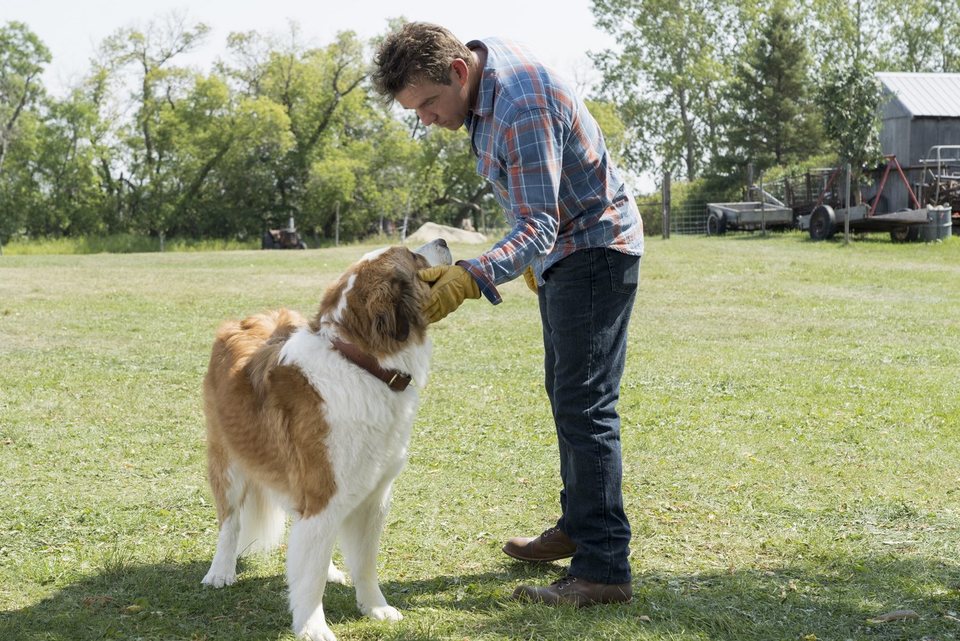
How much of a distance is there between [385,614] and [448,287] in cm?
153

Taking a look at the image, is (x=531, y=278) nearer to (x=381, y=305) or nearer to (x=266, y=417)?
(x=381, y=305)

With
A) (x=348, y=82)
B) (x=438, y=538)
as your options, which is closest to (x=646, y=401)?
(x=438, y=538)

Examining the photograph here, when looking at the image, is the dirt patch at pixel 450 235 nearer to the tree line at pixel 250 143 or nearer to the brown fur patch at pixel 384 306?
the tree line at pixel 250 143

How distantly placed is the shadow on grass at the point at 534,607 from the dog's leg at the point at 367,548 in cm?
10

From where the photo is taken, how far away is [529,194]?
11.5 feet

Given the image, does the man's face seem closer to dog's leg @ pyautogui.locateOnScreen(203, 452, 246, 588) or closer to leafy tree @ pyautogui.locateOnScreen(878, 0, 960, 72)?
dog's leg @ pyautogui.locateOnScreen(203, 452, 246, 588)

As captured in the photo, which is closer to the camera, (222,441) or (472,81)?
(472,81)

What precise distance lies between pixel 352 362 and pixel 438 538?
5.34 ft

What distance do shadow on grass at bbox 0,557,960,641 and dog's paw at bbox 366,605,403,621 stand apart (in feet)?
0.19

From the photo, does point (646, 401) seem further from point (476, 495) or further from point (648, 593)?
point (648, 593)

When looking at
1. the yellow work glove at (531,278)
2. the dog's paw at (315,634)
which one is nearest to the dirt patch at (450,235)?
the yellow work glove at (531,278)

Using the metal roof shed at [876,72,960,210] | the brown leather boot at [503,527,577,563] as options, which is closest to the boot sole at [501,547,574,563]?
the brown leather boot at [503,527,577,563]

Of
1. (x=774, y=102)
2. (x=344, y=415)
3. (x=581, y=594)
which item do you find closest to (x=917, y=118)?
(x=774, y=102)

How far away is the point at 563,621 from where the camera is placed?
3816 millimetres
